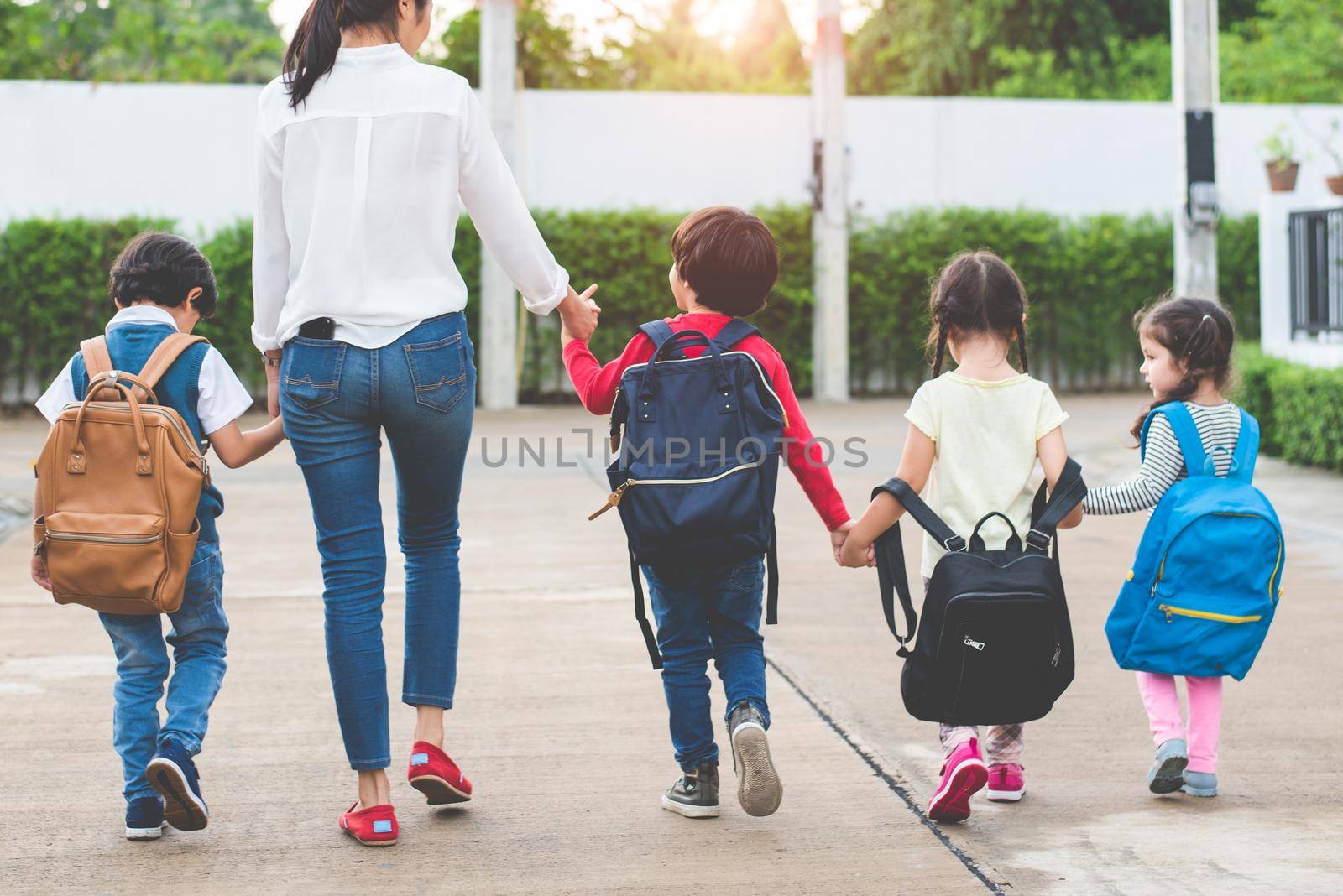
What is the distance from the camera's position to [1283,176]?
40.3 ft

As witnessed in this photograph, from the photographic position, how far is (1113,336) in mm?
17562

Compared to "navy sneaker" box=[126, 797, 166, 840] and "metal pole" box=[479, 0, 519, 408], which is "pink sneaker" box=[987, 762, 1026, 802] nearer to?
"navy sneaker" box=[126, 797, 166, 840]

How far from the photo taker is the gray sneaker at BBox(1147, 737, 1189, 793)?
11.9 feet

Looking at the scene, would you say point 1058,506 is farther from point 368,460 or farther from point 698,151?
point 698,151

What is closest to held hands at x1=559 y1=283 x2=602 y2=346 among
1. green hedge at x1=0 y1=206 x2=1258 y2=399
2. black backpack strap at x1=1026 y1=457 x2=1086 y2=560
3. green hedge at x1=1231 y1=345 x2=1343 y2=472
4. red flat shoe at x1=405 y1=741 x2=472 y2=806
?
red flat shoe at x1=405 y1=741 x2=472 y2=806

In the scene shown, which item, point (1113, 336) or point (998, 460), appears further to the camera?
point (1113, 336)

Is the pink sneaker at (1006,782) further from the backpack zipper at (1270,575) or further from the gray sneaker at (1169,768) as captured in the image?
the backpack zipper at (1270,575)

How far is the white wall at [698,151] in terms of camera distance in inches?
629

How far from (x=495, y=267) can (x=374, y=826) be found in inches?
505

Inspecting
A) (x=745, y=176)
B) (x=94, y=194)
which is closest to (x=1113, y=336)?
(x=745, y=176)

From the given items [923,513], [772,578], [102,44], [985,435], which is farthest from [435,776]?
[102,44]

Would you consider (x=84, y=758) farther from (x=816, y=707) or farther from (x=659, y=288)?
(x=659, y=288)

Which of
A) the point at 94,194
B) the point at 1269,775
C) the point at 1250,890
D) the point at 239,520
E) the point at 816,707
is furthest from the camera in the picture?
the point at 94,194

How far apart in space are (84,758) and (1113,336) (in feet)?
49.7
